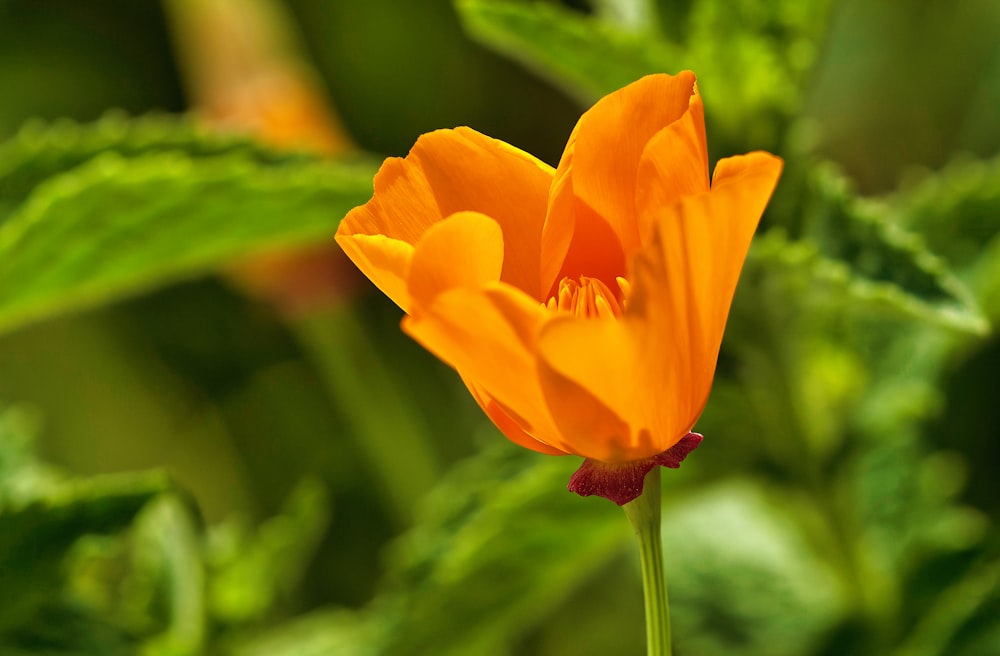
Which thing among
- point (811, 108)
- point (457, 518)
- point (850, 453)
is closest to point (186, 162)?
point (457, 518)

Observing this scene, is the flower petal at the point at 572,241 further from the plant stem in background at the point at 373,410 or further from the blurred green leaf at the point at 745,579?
the plant stem in background at the point at 373,410

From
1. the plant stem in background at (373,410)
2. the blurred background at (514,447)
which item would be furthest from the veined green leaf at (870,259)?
the plant stem in background at (373,410)

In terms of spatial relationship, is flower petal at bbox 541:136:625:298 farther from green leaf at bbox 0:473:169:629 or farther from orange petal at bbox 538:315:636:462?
green leaf at bbox 0:473:169:629

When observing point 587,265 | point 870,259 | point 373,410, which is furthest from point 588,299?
point 373,410

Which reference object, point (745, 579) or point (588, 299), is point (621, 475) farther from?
point (745, 579)

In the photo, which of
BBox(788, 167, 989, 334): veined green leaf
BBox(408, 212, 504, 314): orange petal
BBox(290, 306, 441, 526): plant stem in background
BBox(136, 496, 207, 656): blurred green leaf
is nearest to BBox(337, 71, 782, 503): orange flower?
BBox(408, 212, 504, 314): orange petal

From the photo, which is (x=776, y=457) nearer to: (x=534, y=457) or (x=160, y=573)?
(x=534, y=457)
